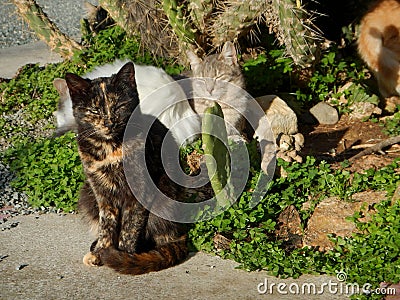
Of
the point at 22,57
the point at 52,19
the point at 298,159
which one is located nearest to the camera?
the point at 298,159

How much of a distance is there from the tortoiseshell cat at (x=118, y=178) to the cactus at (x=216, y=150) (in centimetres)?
36

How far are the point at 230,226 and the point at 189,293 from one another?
80 cm

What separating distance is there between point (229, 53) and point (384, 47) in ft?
7.28

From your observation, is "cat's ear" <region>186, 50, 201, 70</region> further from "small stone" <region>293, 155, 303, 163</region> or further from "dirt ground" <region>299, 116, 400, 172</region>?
"small stone" <region>293, 155, 303, 163</region>

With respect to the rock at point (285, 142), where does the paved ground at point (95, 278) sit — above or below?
below

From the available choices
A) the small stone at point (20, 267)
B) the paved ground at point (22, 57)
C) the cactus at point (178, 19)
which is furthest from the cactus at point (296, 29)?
the paved ground at point (22, 57)

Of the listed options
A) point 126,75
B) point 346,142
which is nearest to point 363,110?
point 346,142

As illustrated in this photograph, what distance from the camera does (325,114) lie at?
6.56 metres

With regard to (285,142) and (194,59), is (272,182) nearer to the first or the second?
(285,142)

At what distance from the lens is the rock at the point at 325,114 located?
257 inches

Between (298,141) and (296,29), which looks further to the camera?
(298,141)

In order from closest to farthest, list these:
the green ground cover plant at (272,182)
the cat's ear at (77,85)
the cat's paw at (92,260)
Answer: the cat's ear at (77,85) < the green ground cover plant at (272,182) < the cat's paw at (92,260)

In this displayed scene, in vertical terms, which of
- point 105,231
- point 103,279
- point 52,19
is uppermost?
point 52,19

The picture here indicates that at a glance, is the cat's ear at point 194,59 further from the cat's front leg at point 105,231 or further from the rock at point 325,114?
the cat's front leg at point 105,231
